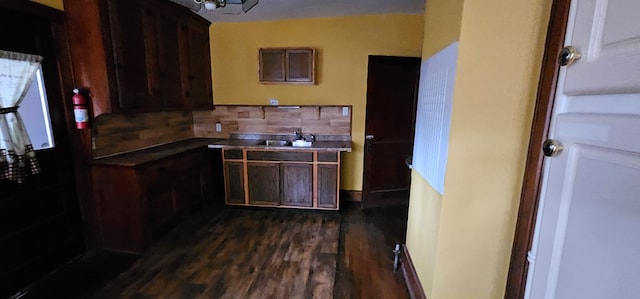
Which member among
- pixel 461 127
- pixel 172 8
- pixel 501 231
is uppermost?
pixel 172 8

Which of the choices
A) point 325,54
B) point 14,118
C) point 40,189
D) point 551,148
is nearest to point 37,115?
point 14,118

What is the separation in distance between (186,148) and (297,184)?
1344 millimetres

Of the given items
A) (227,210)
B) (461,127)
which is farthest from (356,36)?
(227,210)

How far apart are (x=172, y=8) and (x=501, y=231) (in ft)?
11.3

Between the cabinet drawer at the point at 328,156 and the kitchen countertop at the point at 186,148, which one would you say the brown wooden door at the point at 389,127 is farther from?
the cabinet drawer at the point at 328,156

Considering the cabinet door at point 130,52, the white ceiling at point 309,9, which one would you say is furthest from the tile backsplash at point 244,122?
the white ceiling at point 309,9

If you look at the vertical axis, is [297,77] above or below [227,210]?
above

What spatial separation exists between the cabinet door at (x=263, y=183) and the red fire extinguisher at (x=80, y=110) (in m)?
1.58

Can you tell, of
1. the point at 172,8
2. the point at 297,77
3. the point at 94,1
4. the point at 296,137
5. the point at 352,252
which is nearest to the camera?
the point at 94,1

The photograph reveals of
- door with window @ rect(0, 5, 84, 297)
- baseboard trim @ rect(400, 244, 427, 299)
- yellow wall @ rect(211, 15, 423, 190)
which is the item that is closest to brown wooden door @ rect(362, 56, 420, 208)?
yellow wall @ rect(211, 15, 423, 190)

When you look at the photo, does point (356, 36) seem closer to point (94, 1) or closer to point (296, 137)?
point (296, 137)

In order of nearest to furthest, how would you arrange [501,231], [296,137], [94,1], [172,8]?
[501,231] < [94,1] < [172,8] < [296,137]

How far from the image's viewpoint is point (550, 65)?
0.92 m

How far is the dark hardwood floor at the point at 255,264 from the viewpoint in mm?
1994
